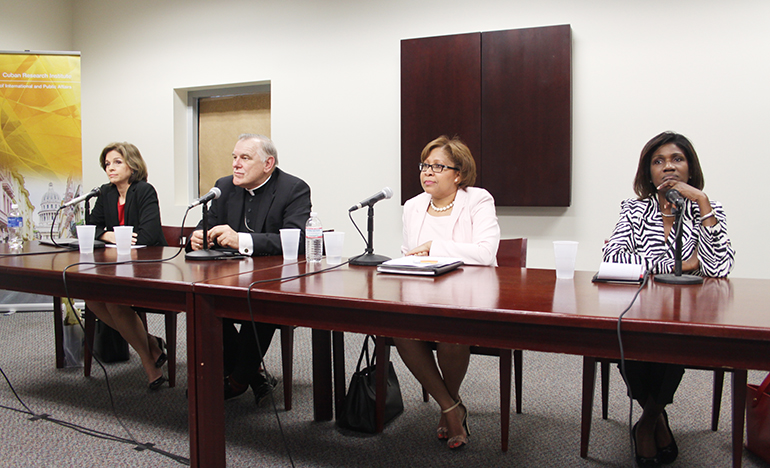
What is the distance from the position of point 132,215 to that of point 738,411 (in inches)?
115

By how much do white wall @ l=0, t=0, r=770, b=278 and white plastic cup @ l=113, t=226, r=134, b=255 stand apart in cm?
205

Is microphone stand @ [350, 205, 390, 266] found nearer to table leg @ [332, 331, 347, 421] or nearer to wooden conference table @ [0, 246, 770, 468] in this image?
wooden conference table @ [0, 246, 770, 468]

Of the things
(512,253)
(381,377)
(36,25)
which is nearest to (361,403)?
→ (381,377)

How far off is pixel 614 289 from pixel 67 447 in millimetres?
1931

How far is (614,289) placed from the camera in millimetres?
1403

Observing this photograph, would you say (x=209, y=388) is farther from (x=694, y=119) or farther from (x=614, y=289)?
(x=694, y=119)

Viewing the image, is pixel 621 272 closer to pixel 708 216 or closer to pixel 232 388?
pixel 708 216

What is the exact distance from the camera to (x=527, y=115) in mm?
3469

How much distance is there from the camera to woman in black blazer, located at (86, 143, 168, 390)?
2529mm

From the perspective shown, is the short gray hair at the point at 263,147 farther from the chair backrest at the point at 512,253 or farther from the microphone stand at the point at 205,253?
the chair backrest at the point at 512,253

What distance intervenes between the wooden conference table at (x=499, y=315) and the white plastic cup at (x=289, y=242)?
30 centimetres

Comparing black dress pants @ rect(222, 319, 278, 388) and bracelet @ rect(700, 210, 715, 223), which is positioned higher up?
bracelet @ rect(700, 210, 715, 223)

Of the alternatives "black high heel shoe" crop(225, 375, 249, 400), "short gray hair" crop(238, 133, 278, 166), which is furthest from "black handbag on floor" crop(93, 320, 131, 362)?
"short gray hair" crop(238, 133, 278, 166)

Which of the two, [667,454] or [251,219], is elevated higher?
[251,219]
